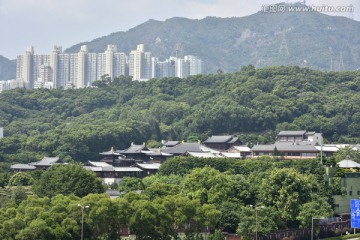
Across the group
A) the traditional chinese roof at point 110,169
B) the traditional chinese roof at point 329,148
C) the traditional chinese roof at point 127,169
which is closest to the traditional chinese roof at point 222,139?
the traditional chinese roof at point 329,148

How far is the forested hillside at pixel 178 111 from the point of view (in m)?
77.8

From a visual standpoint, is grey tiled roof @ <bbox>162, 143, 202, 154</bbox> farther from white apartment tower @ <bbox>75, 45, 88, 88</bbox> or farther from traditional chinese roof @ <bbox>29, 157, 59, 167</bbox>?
white apartment tower @ <bbox>75, 45, 88, 88</bbox>

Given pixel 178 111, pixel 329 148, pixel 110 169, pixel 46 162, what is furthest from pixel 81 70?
pixel 110 169

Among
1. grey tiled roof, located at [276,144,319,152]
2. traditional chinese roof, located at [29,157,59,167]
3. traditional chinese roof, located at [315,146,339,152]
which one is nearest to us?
traditional chinese roof, located at [29,157,59,167]

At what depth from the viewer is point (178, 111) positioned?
314 ft

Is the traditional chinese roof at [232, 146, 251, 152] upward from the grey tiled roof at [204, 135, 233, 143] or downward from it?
downward

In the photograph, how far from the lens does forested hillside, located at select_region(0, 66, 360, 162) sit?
77.8m

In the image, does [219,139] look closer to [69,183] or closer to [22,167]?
[22,167]

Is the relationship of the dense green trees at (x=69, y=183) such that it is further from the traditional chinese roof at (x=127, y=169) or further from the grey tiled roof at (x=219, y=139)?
the grey tiled roof at (x=219, y=139)

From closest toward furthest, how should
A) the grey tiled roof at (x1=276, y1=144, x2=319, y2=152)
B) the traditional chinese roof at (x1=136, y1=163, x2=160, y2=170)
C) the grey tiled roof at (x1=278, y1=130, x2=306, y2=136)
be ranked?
1. the traditional chinese roof at (x1=136, y1=163, x2=160, y2=170)
2. the grey tiled roof at (x1=276, y1=144, x2=319, y2=152)
3. the grey tiled roof at (x1=278, y1=130, x2=306, y2=136)

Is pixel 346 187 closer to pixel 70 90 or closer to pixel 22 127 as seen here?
pixel 22 127

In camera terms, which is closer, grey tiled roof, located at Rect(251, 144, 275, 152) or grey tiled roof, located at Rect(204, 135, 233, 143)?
grey tiled roof, located at Rect(251, 144, 275, 152)

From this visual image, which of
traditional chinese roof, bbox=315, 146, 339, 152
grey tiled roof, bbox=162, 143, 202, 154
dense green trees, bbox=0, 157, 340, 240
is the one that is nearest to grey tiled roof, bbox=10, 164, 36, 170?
dense green trees, bbox=0, 157, 340, 240

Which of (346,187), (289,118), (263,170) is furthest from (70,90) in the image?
(346,187)
